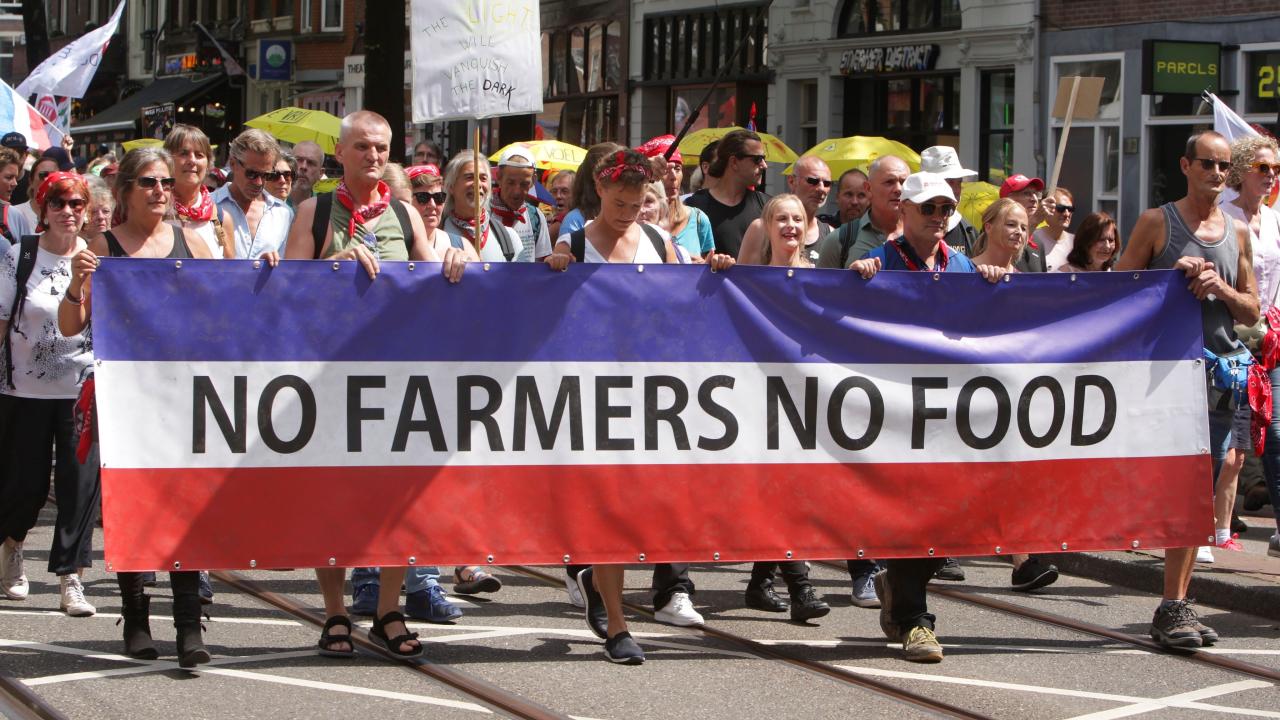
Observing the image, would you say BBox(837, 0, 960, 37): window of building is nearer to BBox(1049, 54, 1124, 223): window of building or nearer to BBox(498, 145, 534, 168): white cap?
BBox(1049, 54, 1124, 223): window of building

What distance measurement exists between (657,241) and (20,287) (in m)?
2.74

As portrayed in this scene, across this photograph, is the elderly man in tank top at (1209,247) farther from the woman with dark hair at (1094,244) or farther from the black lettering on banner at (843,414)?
the woman with dark hair at (1094,244)

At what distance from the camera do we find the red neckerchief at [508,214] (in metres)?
10.7

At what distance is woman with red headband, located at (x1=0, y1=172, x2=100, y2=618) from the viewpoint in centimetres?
830

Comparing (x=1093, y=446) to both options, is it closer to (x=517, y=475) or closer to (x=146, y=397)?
(x=517, y=475)

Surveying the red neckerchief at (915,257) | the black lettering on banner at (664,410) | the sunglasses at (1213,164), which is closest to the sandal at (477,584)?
the black lettering on banner at (664,410)

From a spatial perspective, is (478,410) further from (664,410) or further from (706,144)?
(706,144)

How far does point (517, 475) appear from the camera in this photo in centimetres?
748

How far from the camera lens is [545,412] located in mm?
7516

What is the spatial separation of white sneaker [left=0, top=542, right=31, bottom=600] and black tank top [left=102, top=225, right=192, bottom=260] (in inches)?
67.0

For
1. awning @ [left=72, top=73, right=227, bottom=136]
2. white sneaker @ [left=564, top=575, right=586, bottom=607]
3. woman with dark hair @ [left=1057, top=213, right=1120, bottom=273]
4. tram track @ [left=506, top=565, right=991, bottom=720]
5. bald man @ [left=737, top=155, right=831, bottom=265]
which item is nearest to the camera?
tram track @ [left=506, top=565, right=991, bottom=720]

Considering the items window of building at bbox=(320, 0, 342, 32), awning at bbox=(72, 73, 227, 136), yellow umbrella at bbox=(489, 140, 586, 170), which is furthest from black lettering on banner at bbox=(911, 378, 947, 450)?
awning at bbox=(72, 73, 227, 136)

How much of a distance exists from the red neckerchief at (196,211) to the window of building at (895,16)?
65.1 ft

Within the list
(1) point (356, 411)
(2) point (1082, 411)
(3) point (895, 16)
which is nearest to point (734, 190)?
(2) point (1082, 411)
